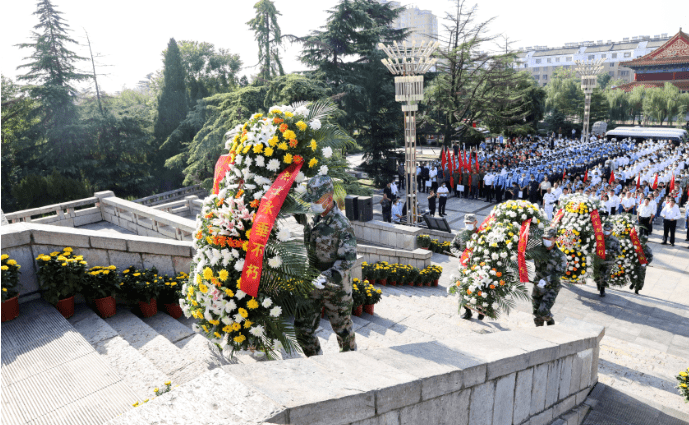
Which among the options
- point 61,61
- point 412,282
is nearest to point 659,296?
point 412,282

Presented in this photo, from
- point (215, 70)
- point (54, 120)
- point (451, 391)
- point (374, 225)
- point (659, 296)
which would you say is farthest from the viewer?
point (215, 70)

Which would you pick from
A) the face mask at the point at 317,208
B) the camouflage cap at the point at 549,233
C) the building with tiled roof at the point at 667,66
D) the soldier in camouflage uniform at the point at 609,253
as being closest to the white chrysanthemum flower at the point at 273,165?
the face mask at the point at 317,208

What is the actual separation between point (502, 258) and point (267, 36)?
73.9 feet

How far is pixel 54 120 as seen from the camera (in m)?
23.4

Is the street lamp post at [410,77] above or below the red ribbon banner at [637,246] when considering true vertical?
above

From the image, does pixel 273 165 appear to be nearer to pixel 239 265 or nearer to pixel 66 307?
pixel 239 265

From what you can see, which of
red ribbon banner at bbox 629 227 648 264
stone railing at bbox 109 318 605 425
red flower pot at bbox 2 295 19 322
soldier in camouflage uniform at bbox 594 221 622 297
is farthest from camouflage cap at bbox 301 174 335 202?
red ribbon banner at bbox 629 227 648 264

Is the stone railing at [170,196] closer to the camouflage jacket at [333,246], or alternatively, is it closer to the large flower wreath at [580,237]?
the large flower wreath at [580,237]

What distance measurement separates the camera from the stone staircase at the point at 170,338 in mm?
4262

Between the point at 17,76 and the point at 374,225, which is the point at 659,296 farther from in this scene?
the point at 17,76

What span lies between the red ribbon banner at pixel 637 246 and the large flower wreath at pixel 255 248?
8.82 m

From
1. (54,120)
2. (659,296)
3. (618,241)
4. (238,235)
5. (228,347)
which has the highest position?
(54,120)

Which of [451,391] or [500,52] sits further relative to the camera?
[500,52]

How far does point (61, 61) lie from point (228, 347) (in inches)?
1029
